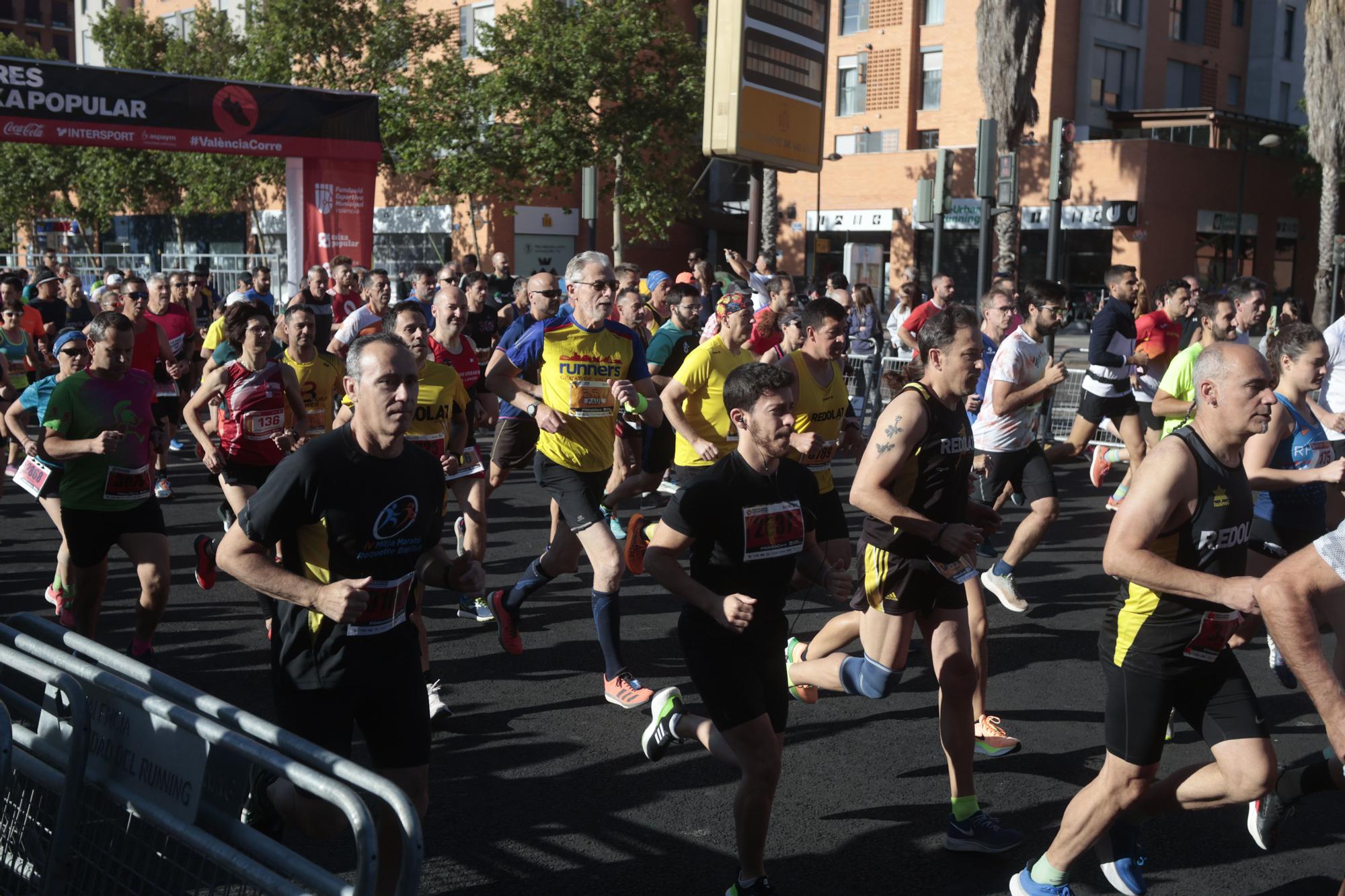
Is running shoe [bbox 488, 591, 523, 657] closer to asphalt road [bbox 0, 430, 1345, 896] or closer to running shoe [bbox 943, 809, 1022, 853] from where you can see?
asphalt road [bbox 0, 430, 1345, 896]

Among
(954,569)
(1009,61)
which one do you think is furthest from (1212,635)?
(1009,61)

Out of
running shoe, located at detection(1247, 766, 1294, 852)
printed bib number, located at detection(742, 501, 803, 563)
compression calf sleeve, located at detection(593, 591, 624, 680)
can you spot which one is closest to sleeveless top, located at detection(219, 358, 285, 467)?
→ compression calf sleeve, located at detection(593, 591, 624, 680)

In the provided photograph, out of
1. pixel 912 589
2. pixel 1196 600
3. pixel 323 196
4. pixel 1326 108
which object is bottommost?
pixel 912 589

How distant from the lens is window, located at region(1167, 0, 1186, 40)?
43.9 meters

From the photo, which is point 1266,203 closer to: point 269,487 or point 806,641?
point 806,641

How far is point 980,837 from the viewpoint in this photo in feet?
15.0

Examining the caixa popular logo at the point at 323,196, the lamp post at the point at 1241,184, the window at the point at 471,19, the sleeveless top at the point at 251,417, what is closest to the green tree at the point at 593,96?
the window at the point at 471,19

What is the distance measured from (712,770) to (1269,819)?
2.12 meters

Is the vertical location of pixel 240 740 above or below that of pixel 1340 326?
below

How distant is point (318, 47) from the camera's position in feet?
136

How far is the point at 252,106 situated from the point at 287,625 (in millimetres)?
17961

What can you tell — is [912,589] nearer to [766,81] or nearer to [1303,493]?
[1303,493]

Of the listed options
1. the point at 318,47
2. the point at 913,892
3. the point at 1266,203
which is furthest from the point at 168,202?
the point at 913,892

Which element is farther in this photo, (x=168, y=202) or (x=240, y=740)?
(x=168, y=202)
